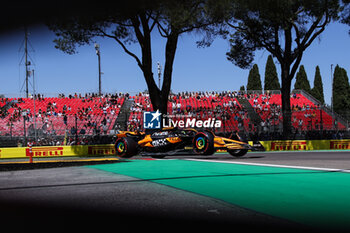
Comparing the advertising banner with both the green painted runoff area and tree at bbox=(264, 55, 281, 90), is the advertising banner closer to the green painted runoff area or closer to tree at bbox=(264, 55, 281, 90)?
the green painted runoff area

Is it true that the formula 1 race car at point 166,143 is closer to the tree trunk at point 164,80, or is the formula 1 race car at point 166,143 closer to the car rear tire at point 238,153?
the car rear tire at point 238,153

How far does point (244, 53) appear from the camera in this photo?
2570 centimetres

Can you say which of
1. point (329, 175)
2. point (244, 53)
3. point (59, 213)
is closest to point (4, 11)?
point (59, 213)

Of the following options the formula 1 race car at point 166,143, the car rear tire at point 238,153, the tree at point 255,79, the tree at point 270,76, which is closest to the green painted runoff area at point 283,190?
the formula 1 race car at point 166,143

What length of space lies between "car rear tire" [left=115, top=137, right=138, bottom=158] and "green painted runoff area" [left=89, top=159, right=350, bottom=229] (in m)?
3.93

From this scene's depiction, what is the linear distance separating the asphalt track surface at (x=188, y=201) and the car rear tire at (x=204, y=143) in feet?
12.3

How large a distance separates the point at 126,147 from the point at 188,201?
26.3 ft

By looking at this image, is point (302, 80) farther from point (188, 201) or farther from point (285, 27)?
point (188, 201)

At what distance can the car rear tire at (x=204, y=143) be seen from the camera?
39.1 feet

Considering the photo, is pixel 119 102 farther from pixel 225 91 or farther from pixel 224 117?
pixel 224 117

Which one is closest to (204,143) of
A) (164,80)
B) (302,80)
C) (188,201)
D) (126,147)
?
(126,147)

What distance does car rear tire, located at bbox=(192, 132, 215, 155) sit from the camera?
Answer: 1193 centimetres

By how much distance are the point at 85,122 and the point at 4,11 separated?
21.2m

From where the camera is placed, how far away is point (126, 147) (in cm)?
1294
